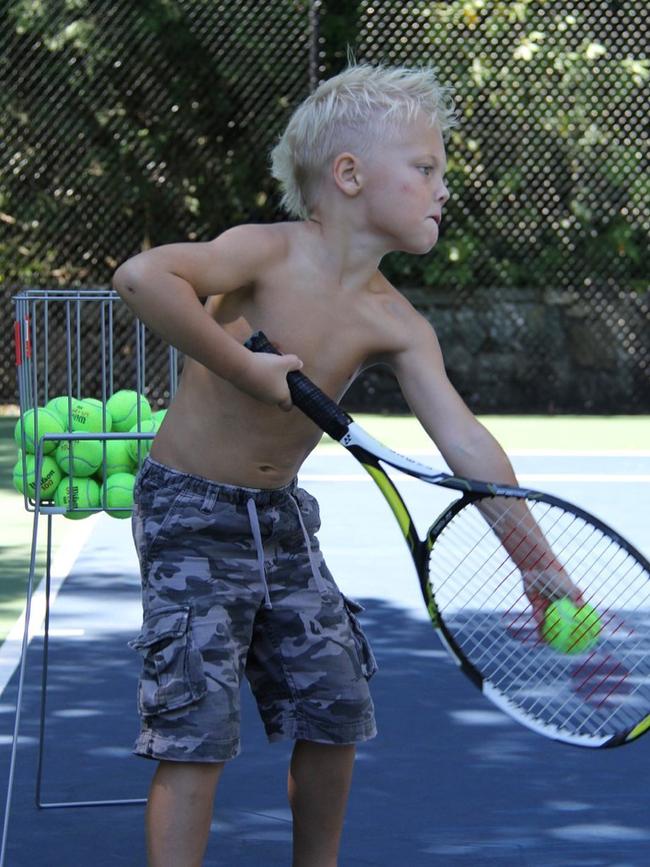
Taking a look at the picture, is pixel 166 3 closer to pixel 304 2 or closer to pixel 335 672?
pixel 304 2

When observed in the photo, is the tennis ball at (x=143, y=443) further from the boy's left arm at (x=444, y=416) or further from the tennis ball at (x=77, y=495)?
the boy's left arm at (x=444, y=416)

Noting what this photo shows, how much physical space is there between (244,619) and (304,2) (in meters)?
10.5

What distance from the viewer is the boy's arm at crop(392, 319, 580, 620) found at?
267 cm

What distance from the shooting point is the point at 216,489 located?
2826 mm

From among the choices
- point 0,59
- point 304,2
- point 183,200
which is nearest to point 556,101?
point 304,2

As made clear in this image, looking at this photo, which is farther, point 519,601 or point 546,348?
point 546,348

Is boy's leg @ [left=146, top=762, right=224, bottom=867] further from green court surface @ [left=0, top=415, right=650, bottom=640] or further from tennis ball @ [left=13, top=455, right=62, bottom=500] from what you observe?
green court surface @ [left=0, top=415, right=650, bottom=640]

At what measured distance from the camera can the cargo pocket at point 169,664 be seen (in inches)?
107

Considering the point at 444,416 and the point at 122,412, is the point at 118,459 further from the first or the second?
the point at 444,416

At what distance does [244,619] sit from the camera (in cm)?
281

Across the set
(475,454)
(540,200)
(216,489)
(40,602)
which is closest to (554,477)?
(40,602)

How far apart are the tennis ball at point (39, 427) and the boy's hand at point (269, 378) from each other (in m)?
0.89

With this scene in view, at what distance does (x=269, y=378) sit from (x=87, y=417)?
113cm

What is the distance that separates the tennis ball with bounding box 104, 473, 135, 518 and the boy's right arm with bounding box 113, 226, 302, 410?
808mm
